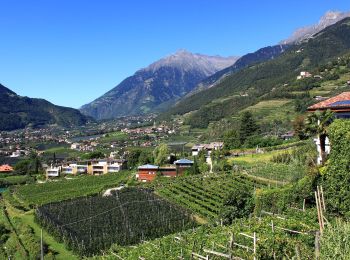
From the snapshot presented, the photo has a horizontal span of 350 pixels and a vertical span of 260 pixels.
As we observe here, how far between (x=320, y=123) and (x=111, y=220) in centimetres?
2337

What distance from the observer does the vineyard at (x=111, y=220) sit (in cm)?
3688

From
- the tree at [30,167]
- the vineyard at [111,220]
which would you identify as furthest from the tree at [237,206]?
the tree at [30,167]

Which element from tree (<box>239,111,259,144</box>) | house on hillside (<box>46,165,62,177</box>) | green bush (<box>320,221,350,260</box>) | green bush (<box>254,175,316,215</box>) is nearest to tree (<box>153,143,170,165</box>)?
tree (<box>239,111,259,144</box>)

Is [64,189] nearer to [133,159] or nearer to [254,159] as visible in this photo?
[133,159]

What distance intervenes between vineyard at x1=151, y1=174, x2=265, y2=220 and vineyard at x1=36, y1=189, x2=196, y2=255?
1.37 metres

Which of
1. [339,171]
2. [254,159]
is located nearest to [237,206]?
[339,171]

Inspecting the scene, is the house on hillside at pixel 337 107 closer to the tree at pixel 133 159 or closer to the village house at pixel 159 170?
the village house at pixel 159 170

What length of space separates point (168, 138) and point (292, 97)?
47.1 meters

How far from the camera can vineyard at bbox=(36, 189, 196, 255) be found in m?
36.9

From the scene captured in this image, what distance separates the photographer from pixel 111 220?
139 ft

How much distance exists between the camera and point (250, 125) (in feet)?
290

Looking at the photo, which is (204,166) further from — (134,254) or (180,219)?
(134,254)

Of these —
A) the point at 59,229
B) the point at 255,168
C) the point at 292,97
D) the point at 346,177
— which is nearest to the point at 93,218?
the point at 59,229

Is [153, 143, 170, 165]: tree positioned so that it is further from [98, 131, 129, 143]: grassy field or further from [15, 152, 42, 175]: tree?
[98, 131, 129, 143]: grassy field
